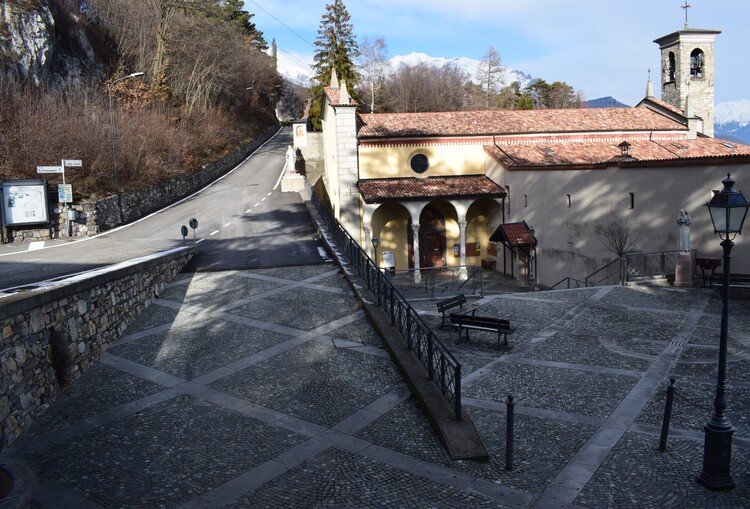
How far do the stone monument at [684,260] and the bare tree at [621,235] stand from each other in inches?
110

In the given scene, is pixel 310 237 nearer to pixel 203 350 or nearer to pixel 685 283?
pixel 203 350

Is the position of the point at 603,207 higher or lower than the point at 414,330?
higher

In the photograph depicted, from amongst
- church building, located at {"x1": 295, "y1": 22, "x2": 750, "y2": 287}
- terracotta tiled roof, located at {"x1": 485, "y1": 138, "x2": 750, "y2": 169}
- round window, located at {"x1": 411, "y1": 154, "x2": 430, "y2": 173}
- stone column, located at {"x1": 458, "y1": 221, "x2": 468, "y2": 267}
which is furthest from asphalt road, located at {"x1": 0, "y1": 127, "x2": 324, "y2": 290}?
terracotta tiled roof, located at {"x1": 485, "y1": 138, "x2": 750, "y2": 169}

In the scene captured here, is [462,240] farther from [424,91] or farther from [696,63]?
[424,91]

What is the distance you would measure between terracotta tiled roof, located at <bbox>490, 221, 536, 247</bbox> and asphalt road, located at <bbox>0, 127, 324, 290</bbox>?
954cm

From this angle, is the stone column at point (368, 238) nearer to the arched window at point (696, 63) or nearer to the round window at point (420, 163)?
the round window at point (420, 163)

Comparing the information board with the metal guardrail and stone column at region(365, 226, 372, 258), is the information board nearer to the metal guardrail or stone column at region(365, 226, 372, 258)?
the metal guardrail

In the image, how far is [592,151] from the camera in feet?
98.7

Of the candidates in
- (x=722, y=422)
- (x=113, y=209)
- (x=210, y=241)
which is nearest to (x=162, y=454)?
(x=722, y=422)

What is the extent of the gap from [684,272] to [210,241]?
18281 millimetres

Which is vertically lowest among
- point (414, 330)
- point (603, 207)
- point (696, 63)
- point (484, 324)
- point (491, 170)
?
point (484, 324)

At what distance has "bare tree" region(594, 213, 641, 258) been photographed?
71.1 ft

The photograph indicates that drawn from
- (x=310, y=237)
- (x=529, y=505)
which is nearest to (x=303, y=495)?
(x=529, y=505)

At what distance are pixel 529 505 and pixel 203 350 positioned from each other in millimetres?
8123
